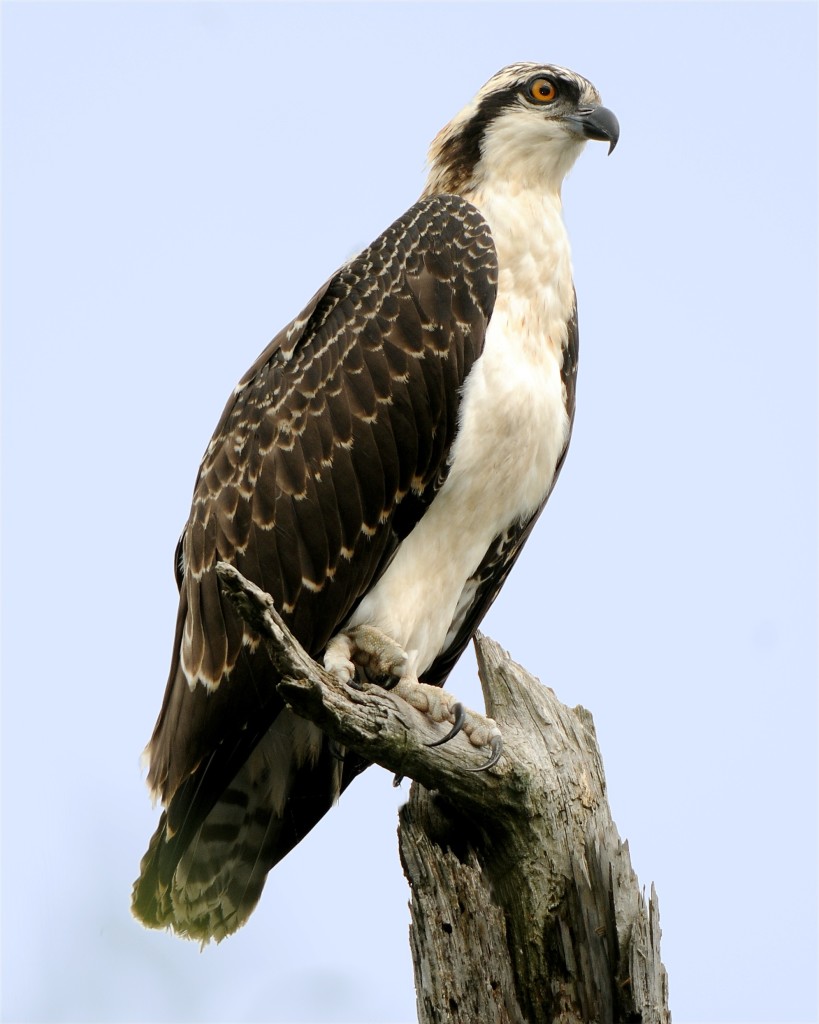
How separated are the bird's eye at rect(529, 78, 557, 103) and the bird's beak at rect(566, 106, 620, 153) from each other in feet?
0.49

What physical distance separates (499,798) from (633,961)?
0.73 m

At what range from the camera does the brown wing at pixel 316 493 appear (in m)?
5.67

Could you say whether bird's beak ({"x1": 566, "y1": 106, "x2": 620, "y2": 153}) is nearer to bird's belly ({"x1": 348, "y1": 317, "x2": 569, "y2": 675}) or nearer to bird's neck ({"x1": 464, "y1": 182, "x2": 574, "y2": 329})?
bird's neck ({"x1": 464, "y1": 182, "x2": 574, "y2": 329})

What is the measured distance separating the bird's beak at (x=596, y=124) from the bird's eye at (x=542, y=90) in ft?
0.49

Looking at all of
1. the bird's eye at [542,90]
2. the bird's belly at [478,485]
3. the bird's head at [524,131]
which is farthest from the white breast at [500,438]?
the bird's eye at [542,90]

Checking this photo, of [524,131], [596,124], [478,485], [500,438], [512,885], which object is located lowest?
[512,885]

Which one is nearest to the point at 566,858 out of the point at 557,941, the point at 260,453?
the point at 557,941

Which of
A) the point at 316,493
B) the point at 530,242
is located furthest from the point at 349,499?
the point at 530,242

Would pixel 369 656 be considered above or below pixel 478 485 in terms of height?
below

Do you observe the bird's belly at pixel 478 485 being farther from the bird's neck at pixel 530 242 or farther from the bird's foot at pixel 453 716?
the bird's foot at pixel 453 716

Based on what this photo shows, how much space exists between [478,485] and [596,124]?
188cm

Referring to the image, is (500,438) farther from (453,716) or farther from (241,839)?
(241,839)

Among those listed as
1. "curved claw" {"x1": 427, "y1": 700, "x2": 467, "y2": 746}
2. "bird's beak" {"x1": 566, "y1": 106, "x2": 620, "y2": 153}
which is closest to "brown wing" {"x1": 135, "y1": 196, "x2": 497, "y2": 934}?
"curved claw" {"x1": 427, "y1": 700, "x2": 467, "y2": 746}

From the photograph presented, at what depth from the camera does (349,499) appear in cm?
575
